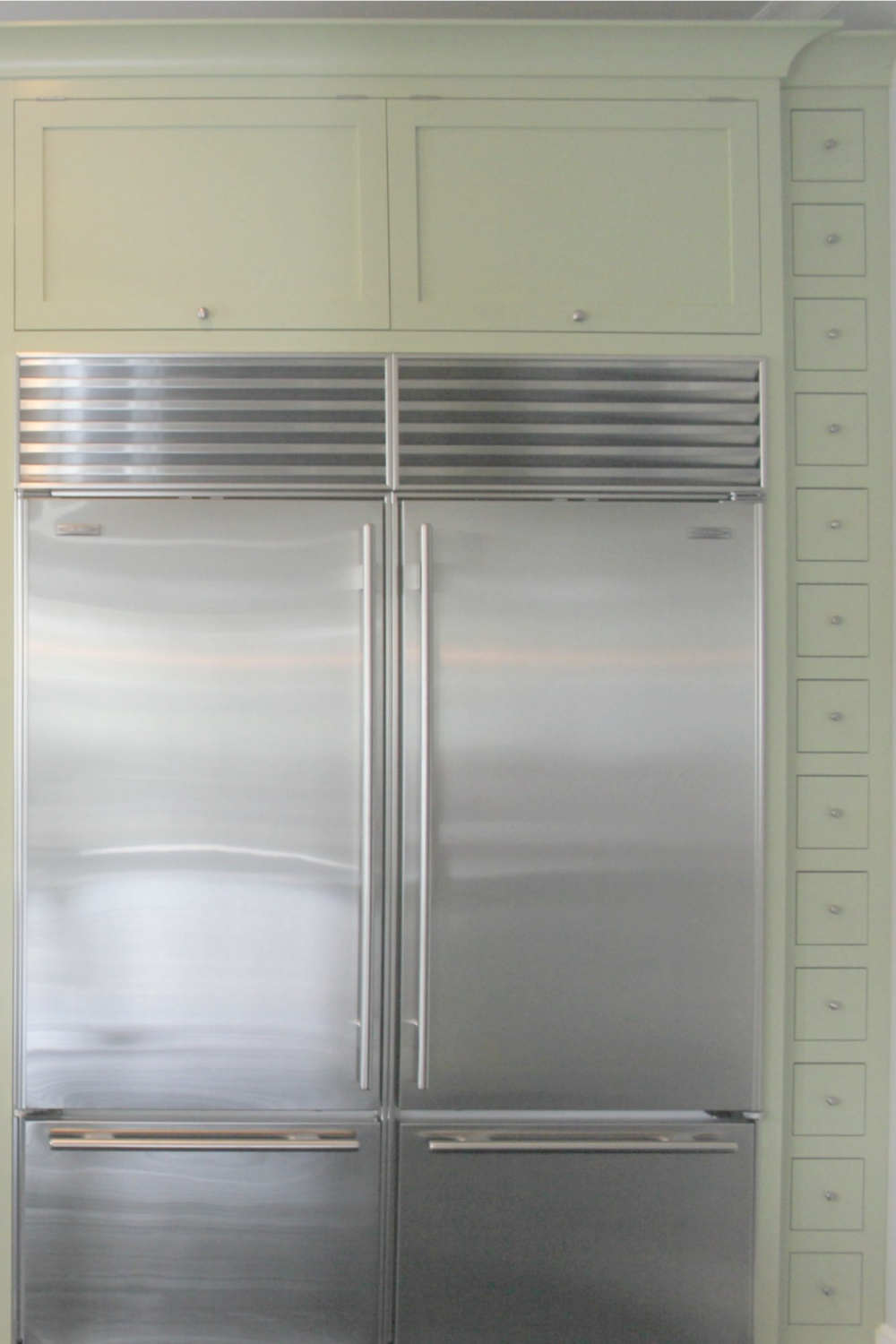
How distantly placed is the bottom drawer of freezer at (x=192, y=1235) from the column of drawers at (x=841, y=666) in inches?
41.4

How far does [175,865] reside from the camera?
2.01 metres

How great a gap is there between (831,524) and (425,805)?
1091 mm

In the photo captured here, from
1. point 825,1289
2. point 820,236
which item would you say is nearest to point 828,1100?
point 825,1289

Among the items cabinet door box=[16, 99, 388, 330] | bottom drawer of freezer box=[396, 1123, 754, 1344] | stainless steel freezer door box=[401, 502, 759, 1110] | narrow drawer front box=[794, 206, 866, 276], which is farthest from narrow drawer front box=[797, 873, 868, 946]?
cabinet door box=[16, 99, 388, 330]

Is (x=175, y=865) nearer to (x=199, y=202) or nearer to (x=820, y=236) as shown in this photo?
(x=199, y=202)

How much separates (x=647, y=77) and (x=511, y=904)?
178 centimetres

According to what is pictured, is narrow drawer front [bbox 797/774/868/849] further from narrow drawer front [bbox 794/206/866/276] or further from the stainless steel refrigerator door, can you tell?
narrow drawer front [bbox 794/206/866/276]

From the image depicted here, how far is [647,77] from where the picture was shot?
6.73ft

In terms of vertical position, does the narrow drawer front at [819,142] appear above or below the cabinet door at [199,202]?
above

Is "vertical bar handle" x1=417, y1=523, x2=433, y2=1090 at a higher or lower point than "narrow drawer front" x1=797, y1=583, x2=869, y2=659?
lower

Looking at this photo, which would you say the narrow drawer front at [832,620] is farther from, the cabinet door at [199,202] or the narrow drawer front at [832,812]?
the cabinet door at [199,202]

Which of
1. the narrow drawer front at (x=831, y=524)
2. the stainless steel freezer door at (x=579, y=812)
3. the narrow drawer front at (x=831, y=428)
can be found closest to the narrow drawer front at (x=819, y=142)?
the narrow drawer front at (x=831, y=428)

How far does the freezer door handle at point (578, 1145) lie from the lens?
2016 mm

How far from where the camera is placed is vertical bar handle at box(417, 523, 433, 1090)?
1997 millimetres
